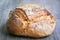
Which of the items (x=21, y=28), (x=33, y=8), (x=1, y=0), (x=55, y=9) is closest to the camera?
(x=21, y=28)

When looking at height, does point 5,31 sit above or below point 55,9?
below

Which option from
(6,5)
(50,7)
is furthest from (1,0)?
(50,7)

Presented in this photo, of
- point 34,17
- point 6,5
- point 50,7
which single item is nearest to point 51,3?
point 50,7

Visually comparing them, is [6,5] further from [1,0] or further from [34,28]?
[34,28]

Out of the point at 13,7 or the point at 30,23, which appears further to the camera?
the point at 13,7

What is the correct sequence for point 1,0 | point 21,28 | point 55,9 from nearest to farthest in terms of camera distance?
point 21,28 < point 55,9 < point 1,0

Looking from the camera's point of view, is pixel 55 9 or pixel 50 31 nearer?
pixel 50 31

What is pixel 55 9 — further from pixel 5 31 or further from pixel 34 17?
pixel 5 31
